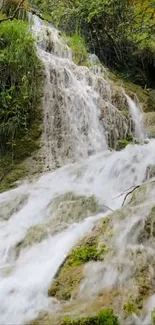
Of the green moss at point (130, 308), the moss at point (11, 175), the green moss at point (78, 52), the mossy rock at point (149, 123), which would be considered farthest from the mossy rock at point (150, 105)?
the green moss at point (130, 308)

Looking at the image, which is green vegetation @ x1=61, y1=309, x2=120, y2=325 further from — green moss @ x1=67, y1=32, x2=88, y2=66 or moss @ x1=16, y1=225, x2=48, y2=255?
green moss @ x1=67, y1=32, x2=88, y2=66

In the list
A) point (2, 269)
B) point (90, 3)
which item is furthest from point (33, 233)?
point (90, 3)

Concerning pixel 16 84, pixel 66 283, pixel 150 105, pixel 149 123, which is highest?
pixel 16 84

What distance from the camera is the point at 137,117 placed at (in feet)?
25.8

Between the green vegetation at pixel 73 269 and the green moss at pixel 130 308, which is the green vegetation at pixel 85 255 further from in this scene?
the green moss at pixel 130 308

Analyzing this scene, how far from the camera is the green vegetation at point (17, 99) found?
21.7ft

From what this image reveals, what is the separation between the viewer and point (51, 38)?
8812mm

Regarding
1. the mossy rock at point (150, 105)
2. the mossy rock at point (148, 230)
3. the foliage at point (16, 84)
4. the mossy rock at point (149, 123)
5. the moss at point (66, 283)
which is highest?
the foliage at point (16, 84)

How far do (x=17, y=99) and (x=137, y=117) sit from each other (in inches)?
95.9

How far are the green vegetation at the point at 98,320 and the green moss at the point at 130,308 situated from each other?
4.0 inches

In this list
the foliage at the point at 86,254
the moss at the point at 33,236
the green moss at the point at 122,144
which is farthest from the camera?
the green moss at the point at 122,144

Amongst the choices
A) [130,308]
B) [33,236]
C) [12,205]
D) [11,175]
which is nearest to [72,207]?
[33,236]

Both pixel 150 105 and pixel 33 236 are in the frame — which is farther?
pixel 150 105

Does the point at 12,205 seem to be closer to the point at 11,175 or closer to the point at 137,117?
the point at 11,175
